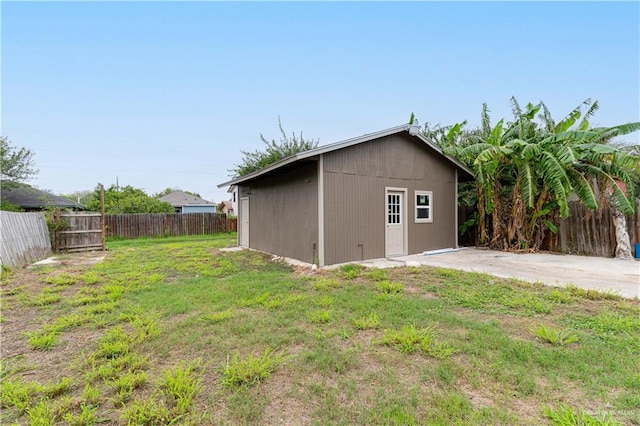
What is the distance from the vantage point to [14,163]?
16875 mm

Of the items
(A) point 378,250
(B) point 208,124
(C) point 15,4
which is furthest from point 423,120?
(C) point 15,4

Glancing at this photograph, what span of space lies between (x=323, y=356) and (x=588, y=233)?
973 centimetres

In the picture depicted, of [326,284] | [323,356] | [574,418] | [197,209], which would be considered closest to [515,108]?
[326,284]

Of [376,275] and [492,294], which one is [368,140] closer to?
[376,275]

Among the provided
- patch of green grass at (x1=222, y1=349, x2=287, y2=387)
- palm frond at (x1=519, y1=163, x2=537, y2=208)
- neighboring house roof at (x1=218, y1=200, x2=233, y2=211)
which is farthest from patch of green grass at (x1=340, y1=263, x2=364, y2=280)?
neighboring house roof at (x1=218, y1=200, x2=233, y2=211)

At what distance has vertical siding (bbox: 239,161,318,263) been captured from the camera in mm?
7699

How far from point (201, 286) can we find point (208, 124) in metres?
15.3

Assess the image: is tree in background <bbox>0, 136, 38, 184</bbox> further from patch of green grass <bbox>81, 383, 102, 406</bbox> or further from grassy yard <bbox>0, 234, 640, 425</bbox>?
patch of green grass <bbox>81, 383, 102, 406</bbox>

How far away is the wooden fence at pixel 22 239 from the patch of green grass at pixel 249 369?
7.56 metres

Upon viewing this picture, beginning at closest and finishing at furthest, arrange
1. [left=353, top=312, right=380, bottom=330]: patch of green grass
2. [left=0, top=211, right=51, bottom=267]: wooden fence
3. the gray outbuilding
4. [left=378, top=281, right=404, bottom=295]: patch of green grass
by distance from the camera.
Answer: [left=353, top=312, right=380, bottom=330]: patch of green grass, [left=378, top=281, right=404, bottom=295]: patch of green grass, [left=0, top=211, right=51, bottom=267]: wooden fence, the gray outbuilding

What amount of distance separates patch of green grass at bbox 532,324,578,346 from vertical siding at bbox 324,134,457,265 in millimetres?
4756

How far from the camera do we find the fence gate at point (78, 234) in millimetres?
10668

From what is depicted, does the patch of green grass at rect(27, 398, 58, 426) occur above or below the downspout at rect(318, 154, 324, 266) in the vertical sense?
below

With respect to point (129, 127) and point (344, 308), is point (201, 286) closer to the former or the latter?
point (344, 308)
